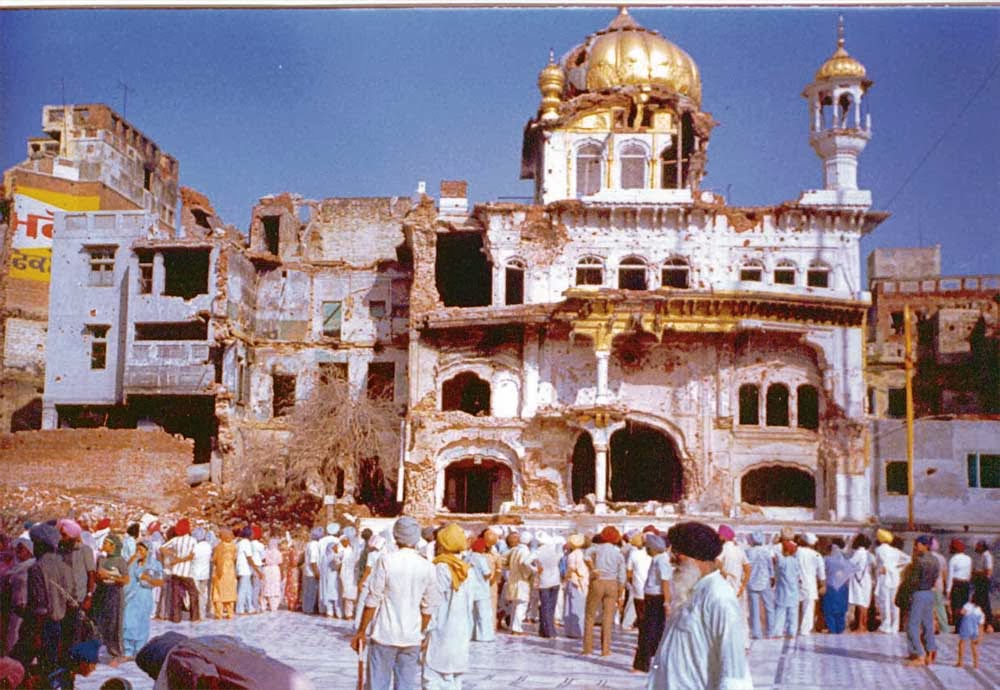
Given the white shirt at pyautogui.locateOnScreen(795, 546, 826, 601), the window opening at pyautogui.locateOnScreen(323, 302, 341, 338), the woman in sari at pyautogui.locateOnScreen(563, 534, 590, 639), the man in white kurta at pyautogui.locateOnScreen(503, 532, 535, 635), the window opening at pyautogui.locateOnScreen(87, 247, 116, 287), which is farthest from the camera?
the window opening at pyautogui.locateOnScreen(323, 302, 341, 338)

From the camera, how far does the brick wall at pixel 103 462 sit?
14461mm

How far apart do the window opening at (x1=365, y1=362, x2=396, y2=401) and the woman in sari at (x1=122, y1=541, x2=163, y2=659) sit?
1273cm

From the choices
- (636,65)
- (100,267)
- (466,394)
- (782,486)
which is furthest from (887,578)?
(636,65)

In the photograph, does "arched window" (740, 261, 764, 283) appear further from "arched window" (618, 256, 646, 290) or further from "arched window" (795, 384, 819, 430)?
"arched window" (795, 384, 819, 430)

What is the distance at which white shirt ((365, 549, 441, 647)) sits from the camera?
23.0 ft

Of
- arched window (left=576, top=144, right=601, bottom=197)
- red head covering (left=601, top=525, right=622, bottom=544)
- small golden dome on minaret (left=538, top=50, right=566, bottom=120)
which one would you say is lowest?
red head covering (left=601, top=525, right=622, bottom=544)

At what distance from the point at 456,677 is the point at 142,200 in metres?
13.2

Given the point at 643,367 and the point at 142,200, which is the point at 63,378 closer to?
the point at 142,200

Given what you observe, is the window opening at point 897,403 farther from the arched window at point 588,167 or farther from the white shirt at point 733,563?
the white shirt at point 733,563

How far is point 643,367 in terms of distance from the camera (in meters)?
20.4

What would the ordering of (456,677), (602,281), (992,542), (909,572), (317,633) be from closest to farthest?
1. (456,677)
2. (909,572)
3. (317,633)
4. (992,542)
5. (602,281)

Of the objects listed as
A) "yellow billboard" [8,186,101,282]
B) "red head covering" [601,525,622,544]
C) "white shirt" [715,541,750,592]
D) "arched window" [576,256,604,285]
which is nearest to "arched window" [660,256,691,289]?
"arched window" [576,256,604,285]

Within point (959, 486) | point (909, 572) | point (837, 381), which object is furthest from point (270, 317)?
point (909, 572)

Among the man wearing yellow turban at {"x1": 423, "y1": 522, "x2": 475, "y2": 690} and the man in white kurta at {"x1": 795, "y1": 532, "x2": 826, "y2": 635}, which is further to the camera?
the man in white kurta at {"x1": 795, "y1": 532, "x2": 826, "y2": 635}
